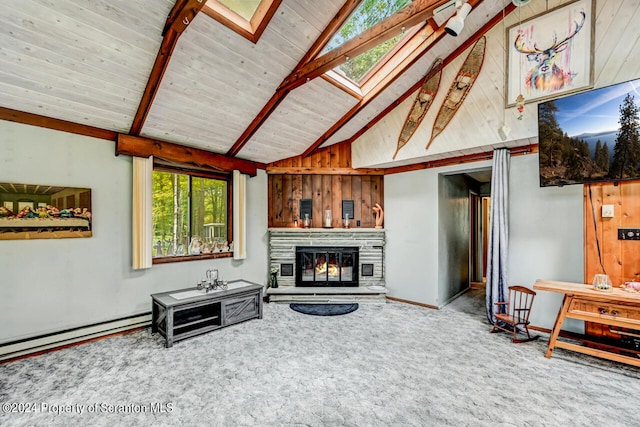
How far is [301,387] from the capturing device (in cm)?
247

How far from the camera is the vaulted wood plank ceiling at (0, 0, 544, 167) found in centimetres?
239

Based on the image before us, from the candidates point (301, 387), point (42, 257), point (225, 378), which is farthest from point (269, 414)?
point (42, 257)

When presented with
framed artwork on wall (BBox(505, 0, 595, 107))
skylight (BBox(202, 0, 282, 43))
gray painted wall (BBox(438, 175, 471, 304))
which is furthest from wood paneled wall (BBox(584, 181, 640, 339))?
skylight (BBox(202, 0, 282, 43))

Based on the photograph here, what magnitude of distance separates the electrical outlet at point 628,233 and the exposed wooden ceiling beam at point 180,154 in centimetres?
496

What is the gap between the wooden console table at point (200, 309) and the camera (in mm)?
3363

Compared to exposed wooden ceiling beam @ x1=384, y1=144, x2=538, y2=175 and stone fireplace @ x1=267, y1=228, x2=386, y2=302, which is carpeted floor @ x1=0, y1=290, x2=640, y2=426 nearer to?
stone fireplace @ x1=267, y1=228, x2=386, y2=302

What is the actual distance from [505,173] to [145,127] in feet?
15.7

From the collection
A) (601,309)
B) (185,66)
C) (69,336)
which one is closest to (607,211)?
(601,309)

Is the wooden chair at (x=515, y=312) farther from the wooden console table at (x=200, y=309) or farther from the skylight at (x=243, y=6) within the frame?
the skylight at (x=243, y=6)

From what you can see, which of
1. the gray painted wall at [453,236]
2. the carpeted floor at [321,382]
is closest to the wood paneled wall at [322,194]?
the gray painted wall at [453,236]

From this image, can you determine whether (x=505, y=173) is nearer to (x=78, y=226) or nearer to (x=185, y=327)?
(x=185, y=327)

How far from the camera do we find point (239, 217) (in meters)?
4.85

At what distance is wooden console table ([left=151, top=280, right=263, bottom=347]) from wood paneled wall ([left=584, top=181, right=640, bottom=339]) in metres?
4.13

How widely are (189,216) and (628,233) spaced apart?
5531 mm
